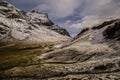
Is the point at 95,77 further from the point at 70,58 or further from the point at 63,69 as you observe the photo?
the point at 70,58

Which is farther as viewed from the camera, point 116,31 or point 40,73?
point 116,31

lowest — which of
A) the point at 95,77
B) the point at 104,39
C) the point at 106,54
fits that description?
the point at 95,77

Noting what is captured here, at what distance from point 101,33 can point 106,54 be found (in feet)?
115

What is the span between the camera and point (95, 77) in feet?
161

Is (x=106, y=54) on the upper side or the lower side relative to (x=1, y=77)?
upper

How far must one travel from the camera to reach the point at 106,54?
72.8m

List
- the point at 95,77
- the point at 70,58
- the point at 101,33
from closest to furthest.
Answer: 1. the point at 95,77
2. the point at 70,58
3. the point at 101,33

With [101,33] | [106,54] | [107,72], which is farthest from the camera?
[101,33]

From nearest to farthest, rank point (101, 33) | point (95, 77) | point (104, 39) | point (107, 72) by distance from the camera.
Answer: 1. point (95, 77)
2. point (107, 72)
3. point (104, 39)
4. point (101, 33)

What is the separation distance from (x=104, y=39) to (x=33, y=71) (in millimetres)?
45960

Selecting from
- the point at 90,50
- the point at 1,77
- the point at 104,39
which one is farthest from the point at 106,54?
the point at 1,77

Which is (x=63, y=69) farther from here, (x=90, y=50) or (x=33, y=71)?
(x=90, y=50)

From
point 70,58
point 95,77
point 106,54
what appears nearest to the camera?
point 95,77

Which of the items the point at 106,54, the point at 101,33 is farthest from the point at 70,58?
the point at 101,33
